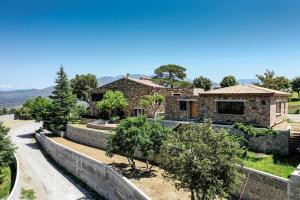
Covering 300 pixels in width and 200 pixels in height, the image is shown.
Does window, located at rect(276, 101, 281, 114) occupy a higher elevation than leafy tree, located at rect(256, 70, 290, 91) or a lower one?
lower

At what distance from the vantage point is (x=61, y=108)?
145 ft

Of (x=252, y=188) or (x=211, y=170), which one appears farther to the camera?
(x=252, y=188)

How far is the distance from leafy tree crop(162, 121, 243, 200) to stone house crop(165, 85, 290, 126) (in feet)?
40.5

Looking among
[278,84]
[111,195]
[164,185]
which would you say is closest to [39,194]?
[111,195]

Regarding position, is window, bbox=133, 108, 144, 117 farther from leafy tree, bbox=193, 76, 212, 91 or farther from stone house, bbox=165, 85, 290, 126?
leafy tree, bbox=193, 76, 212, 91

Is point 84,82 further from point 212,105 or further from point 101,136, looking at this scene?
point 212,105

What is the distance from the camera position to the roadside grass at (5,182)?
28.1m

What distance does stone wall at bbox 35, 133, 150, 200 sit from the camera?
20.4m

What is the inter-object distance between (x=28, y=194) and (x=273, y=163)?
2050 centimetres

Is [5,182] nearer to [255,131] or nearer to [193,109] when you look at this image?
[193,109]

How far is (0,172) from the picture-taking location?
32.2m

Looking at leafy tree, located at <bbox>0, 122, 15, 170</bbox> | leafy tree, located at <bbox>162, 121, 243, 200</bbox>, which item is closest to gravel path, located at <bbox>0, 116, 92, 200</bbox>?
leafy tree, located at <bbox>0, 122, 15, 170</bbox>

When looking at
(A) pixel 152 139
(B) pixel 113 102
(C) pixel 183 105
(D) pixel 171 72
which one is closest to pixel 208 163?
(A) pixel 152 139

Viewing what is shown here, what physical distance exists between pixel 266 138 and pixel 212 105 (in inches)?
319
